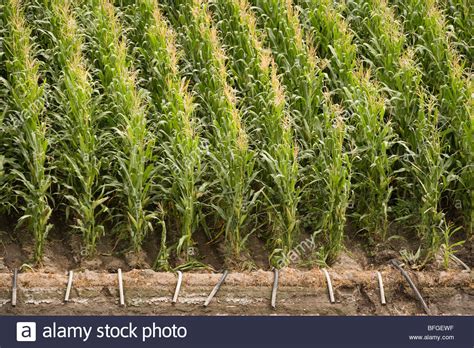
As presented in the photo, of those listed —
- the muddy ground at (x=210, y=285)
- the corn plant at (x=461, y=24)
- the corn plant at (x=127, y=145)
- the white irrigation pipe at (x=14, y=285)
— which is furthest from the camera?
the corn plant at (x=461, y=24)

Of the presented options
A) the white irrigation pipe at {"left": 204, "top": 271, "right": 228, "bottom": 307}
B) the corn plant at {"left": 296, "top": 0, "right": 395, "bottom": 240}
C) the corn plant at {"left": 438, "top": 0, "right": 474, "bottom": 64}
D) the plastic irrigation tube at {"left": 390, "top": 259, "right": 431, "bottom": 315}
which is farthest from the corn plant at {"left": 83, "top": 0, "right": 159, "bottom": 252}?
the corn plant at {"left": 438, "top": 0, "right": 474, "bottom": 64}

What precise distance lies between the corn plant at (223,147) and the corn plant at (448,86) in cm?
168

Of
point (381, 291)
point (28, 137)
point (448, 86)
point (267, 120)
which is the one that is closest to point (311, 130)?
point (267, 120)

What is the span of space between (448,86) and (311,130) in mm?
1316

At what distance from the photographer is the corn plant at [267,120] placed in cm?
898

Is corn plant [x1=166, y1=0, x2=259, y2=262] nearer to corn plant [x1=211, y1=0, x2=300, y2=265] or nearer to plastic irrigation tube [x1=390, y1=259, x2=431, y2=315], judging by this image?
corn plant [x1=211, y1=0, x2=300, y2=265]

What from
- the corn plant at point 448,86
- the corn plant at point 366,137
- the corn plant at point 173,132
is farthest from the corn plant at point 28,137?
the corn plant at point 448,86

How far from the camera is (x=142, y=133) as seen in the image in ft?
29.8

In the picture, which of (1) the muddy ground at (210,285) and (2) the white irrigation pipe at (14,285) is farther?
(1) the muddy ground at (210,285)

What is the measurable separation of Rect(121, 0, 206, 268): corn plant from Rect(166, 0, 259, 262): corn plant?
0.14 metres

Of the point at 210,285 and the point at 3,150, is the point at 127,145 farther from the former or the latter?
the point at 210,285

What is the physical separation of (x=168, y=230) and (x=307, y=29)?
9.26 feet

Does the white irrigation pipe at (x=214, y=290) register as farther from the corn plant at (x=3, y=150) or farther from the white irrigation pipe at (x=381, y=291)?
the corn plant at (x=3, y=150)

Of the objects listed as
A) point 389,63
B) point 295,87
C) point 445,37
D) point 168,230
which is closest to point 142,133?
point 168,230
